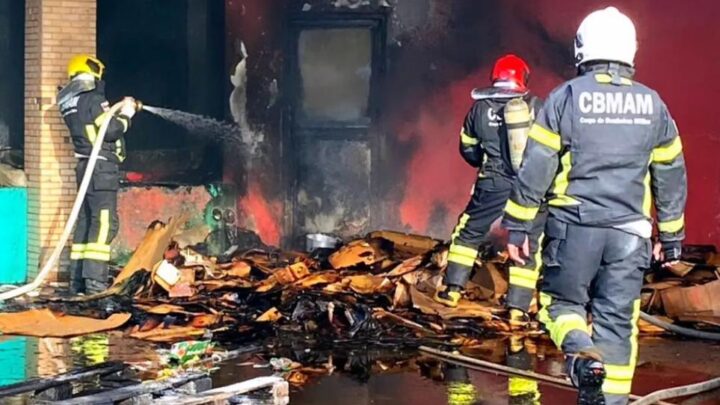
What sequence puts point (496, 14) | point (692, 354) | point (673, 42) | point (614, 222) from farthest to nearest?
1. point (496, 14)
2. point (673, 42)
3. point (692, 354)
4. point (614, 222)

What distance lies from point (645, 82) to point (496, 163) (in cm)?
326

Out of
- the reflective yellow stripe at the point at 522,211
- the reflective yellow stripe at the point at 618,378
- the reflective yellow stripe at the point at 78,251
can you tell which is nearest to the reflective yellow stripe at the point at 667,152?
the reflective yellow stripe at the point at 522,211

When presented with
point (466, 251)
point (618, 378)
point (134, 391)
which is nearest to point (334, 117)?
point (466, 251)

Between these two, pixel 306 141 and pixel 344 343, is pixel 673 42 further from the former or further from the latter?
pixel 344 343

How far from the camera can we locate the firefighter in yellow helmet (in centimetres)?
1155

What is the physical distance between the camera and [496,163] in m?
10.6

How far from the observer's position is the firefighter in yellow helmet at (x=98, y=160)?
455 inches

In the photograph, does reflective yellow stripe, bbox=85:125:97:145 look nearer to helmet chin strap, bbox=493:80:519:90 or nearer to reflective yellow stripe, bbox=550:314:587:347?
helmet chin strap, bbox=493:80:519:90

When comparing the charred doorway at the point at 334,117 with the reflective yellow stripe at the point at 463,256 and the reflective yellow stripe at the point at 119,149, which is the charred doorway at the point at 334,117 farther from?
the reflective yellow stripe at the point at 463,256

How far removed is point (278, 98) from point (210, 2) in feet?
4.15

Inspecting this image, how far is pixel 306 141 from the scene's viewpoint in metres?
14.2

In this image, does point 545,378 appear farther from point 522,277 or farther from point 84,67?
point 84,67

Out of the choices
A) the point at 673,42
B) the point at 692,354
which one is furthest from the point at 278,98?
the point at 692,354

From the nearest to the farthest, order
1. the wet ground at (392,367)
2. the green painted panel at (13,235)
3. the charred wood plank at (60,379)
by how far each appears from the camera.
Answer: the charred wood plank at (60,379) < the wet ground at (392,367) < the green painted panel at (13,235)
